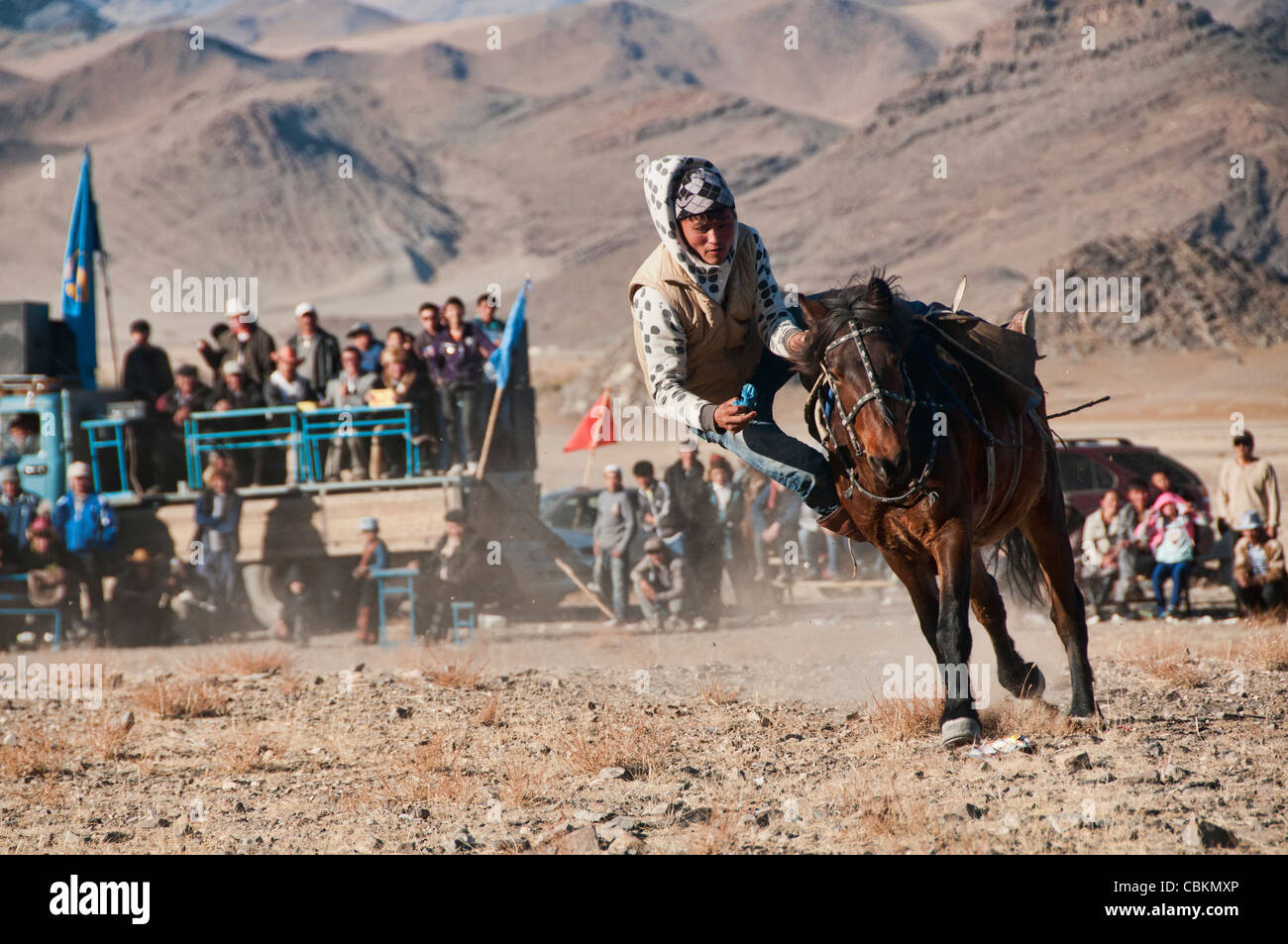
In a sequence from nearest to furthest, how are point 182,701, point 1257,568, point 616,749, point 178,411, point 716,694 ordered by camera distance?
point 616,749 → point 716,694 → point 182,701 → point 1257,568 → point 178,411

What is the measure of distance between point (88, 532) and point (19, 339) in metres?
2.31

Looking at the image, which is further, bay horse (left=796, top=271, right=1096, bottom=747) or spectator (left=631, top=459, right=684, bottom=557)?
spectator (left=631, top=459, right=684, bottom=557)

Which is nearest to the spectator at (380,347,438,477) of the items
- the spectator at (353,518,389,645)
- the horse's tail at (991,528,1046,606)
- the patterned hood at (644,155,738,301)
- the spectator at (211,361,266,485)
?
the spectator at (353,518,389,645)

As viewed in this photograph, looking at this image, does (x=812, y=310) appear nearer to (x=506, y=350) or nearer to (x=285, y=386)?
(x=506, y=350)

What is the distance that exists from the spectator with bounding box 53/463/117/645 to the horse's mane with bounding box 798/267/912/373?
9.92 m

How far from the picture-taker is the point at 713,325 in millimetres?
6766

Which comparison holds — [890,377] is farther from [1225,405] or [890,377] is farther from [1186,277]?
[1186,277]

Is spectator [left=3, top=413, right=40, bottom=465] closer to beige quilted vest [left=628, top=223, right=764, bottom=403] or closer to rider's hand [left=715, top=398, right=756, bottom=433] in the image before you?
beige quilted vest [left=628, top=223, right=764, bottom=403]

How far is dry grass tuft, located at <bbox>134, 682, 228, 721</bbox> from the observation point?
9.22 m

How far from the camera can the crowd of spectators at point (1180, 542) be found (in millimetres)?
12906

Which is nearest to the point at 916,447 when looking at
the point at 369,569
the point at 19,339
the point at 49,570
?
the point at 369,569

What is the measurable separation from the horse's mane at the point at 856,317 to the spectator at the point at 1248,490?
7.89 m
